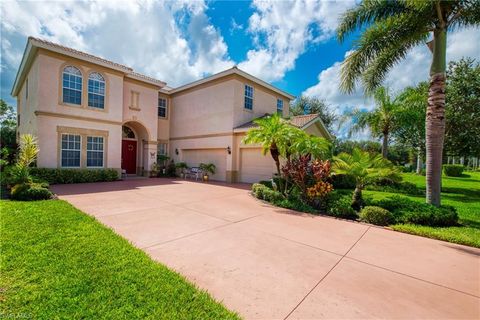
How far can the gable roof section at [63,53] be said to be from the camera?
471 inches

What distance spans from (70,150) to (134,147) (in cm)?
507

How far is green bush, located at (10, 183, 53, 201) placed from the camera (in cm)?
759

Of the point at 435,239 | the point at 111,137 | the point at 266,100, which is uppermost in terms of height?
the point at 266,100

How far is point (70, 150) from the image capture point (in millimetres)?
13484

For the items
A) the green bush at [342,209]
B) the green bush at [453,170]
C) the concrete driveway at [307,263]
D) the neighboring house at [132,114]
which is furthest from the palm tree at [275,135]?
the green bush at [453,170]

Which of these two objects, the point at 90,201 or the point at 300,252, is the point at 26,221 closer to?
the point at 90,201

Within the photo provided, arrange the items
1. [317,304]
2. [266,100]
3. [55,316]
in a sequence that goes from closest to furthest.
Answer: [55,316]
[317,304]
[266,100]

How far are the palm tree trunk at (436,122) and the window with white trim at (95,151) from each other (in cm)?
1721

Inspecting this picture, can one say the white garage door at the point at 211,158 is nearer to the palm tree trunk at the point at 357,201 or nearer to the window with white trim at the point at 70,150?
the window with white trim at the point at 70,150

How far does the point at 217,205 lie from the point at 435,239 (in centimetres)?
646

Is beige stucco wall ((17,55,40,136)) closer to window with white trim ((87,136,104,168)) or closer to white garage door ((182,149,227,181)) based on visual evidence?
window with white trim ((87,136,104,168))

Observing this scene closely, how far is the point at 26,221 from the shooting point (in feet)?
17.6

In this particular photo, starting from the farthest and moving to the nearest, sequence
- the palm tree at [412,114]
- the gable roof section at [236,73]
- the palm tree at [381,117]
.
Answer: the palm tree at [381,117] → the gable roof section at [236,73] → the palm tree at [412,114]

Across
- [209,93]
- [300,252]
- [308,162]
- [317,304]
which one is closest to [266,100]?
Answer: [209,93]
